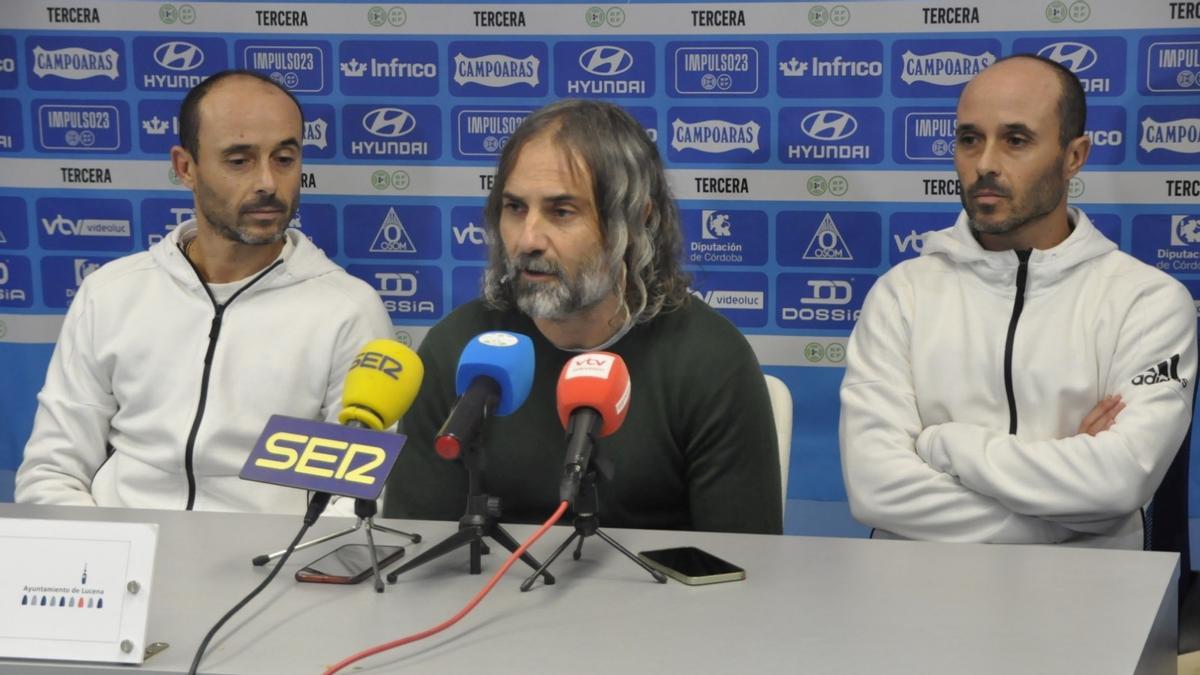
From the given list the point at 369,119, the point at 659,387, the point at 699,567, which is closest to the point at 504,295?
the point at 659,387

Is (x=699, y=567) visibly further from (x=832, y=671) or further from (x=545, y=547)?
(x=832, y=671)

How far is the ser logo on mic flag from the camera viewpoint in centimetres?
145

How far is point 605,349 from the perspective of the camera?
2361mm

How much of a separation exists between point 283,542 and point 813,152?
1.89 metres

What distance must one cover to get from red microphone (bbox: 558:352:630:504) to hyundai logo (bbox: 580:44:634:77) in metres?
1.93

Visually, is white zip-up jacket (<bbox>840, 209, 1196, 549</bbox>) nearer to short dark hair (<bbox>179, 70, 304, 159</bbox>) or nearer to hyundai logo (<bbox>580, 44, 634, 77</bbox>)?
hyundai logo (<bbox>580, 44, 634, 77</bbox>)

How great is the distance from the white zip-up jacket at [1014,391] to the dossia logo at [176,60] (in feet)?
6.03

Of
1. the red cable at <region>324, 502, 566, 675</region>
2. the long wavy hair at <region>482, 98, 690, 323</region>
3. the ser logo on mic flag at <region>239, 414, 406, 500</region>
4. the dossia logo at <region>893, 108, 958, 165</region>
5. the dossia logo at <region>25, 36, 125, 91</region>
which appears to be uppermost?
the dossia logo at <region>25, 36, 125, 91</region>

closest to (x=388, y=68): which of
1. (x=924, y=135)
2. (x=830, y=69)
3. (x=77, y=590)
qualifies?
(x=830, y=69)

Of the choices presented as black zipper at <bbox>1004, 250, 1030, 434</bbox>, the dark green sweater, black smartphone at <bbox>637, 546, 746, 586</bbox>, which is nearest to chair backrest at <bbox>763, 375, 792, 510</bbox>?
the dark green sweater

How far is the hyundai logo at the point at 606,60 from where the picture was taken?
3338mm

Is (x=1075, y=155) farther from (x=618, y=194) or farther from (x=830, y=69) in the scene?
(x=618, y=194)

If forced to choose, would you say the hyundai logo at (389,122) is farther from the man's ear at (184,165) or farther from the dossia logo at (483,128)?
the man's ear at (184,165)

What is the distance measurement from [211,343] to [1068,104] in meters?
1.86
